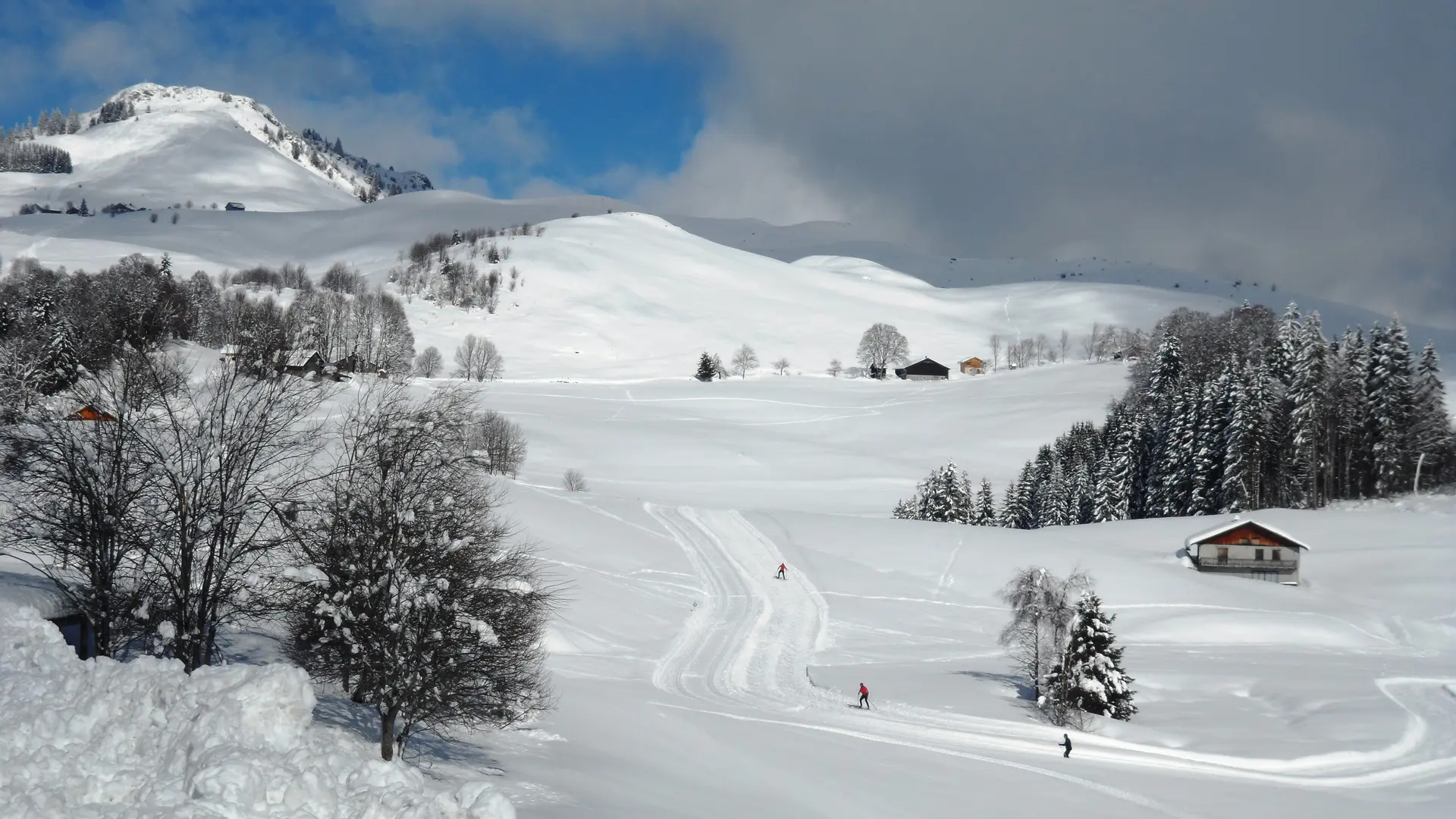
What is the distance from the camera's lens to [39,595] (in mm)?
17797

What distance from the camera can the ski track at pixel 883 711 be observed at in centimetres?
2783

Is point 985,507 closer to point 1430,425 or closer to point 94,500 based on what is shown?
point 1430,425

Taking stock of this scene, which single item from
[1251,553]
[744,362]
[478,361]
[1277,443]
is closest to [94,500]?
[1251,553]

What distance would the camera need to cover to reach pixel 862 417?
375 ft

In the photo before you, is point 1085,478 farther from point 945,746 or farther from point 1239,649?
point 945,746

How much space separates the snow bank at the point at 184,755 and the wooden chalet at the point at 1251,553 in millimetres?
59165

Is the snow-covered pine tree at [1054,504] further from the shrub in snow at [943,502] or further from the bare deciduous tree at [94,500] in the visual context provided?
the bare deciduous tree at [94,500]

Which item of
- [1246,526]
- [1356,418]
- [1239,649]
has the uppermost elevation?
[1356,418]

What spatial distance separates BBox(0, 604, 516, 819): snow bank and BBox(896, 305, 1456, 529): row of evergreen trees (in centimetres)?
7024

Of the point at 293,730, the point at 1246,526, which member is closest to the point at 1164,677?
the point at 1246,526

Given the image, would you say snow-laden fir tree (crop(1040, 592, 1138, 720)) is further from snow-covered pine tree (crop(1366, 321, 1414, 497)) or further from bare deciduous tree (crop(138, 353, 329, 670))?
snow-covered pine tree (crop(1366, 321, 1414, 497))

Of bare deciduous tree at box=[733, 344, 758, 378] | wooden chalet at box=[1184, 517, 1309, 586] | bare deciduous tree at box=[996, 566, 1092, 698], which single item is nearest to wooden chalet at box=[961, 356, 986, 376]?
bare deciduous tree at box=[733, 344, 758, 378]

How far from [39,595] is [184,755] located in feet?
37.8

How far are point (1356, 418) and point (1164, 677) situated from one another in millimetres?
44584
